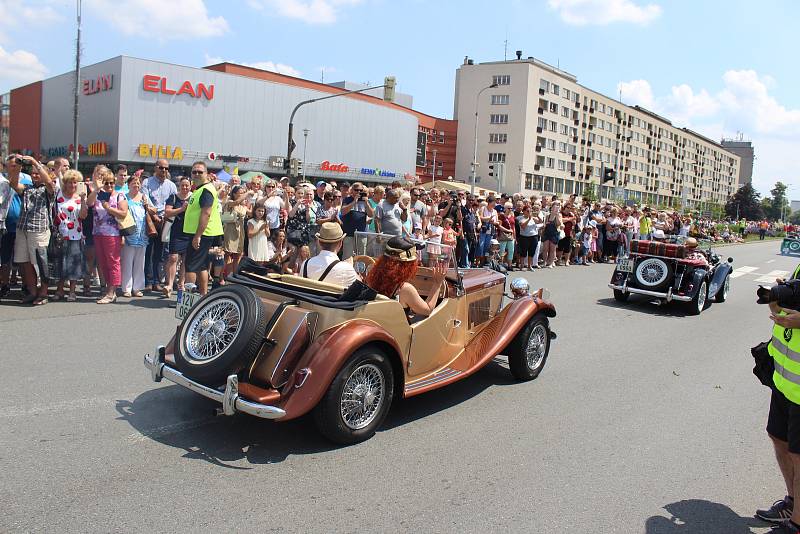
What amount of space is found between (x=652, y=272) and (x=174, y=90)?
1526 inches

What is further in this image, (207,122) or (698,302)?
(207,122)

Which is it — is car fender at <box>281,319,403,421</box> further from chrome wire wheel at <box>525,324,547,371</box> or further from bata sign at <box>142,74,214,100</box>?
bata sign at <box>142,74,214,100</box>

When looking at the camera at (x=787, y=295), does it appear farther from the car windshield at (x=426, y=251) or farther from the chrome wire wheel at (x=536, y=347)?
the chrome wire wheel at (x=536, y=347)

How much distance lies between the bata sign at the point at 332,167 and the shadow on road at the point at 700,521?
5067 cm

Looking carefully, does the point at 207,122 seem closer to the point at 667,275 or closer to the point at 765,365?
the point at 667,275

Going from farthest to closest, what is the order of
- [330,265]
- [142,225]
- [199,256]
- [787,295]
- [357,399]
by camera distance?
[142,225] < [199,256] < [330,265] < [357,399] < [787,295]

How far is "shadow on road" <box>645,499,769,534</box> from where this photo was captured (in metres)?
3.49

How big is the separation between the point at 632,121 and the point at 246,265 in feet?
324

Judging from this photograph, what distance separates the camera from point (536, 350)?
6.25 meters

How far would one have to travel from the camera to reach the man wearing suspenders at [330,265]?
16.3ft

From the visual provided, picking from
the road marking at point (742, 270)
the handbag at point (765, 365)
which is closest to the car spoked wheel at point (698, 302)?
the handbag at point (765, 365)

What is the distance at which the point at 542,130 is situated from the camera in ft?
247

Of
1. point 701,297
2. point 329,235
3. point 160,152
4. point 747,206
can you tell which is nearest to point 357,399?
point 329,235

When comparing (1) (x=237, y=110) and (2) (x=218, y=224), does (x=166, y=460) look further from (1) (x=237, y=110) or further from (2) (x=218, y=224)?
(1) (x=237, y=110)
